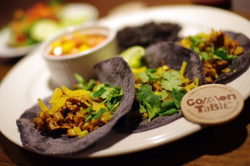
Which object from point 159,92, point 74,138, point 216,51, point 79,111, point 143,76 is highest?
point 216,51

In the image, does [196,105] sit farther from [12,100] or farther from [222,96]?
[12,100]

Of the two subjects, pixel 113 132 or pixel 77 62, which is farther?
pixel 77 62

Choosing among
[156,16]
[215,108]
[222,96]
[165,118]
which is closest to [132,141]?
[165,118]

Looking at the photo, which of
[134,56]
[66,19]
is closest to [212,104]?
[134,56]

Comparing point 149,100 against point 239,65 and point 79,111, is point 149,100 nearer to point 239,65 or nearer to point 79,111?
point 79,111

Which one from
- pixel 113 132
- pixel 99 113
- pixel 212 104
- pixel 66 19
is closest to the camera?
pixel 212 104

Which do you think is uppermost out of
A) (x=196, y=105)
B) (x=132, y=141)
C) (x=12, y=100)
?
(x=196, y=105)

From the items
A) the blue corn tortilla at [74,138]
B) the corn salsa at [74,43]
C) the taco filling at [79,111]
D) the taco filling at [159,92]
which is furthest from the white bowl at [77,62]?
the taco filling at [159,92]
